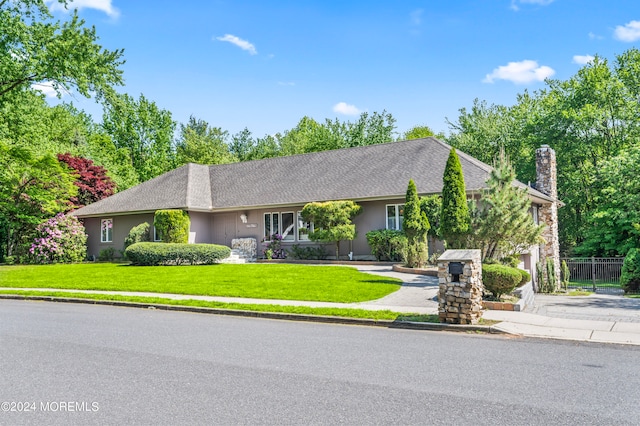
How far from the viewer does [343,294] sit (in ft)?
47.1

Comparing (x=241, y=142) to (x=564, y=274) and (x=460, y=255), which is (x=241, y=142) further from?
(x=460, y=255)

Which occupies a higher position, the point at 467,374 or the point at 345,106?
the point at 345,106

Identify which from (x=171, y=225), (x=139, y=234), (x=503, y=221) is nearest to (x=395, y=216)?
(x=503, y=221)

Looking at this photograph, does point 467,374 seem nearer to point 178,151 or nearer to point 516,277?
point 516,277

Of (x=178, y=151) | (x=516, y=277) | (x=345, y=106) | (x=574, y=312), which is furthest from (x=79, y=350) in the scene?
(x=345, y=106)

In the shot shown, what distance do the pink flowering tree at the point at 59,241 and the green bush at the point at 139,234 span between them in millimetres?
3602

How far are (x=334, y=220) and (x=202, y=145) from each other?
39213 mm

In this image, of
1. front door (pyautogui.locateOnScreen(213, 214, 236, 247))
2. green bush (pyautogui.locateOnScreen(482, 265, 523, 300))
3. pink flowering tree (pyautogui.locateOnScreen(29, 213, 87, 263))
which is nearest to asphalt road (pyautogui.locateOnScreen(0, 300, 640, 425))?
green bush (pyautogui.locateOnScreen(482, 265, 523, 300))

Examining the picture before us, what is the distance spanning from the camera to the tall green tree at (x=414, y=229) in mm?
20266

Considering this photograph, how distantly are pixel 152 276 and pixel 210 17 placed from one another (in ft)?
33.2

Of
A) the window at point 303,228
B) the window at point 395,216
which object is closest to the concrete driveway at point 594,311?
the window at point 395,216

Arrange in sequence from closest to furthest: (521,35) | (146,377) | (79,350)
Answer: (146,377) → (79,350) → (521,35)

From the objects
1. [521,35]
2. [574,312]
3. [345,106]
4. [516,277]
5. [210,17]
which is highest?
[345,106]

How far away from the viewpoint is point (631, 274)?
75.3 ft
